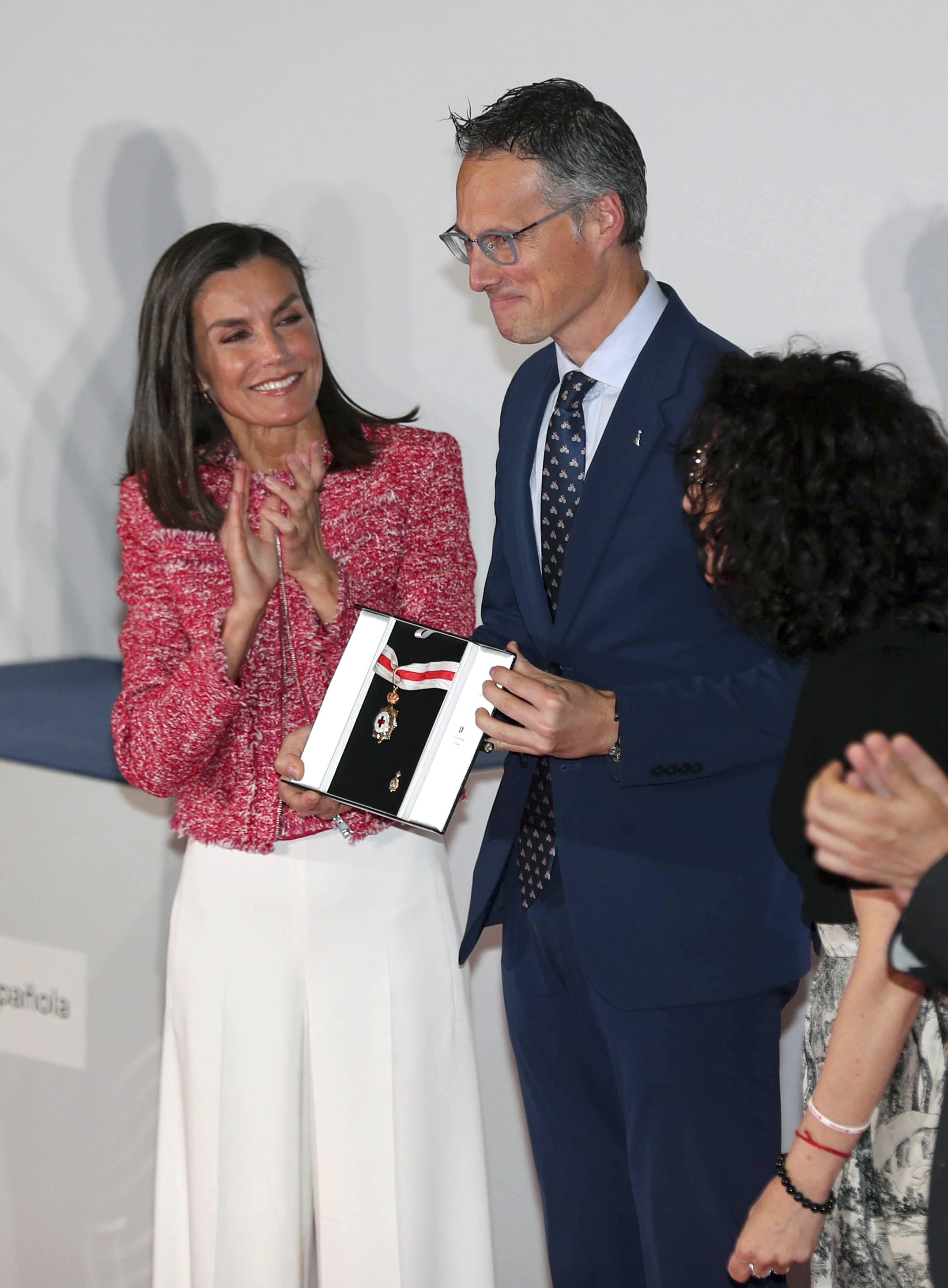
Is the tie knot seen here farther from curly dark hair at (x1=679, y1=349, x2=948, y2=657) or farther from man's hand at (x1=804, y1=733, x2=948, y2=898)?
Answer: man's hand at (x1=804, y1=733, x2=948, y2=898)

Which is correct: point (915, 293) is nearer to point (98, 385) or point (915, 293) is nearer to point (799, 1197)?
point (799, 1197)

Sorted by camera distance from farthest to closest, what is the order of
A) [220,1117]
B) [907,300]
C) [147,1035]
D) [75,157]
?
[75,157] → [147,1035] → [907,300] → [220,1117]

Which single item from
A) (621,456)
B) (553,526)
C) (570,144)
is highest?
(570,144)

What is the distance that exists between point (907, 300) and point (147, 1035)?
6.72 feet

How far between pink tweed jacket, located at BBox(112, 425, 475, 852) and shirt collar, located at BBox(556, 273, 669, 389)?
438 mm

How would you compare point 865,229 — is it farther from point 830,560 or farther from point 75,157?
point 75,157

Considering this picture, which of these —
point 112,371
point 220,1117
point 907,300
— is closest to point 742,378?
point 907,300

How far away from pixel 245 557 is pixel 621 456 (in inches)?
23.5

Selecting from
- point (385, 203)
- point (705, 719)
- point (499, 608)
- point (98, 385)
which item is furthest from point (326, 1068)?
point (98, 385)

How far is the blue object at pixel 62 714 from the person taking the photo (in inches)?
113

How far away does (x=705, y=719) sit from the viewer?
1.72 meters

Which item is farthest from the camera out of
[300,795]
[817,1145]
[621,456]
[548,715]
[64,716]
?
[64,716]

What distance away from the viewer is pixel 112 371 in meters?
3.34

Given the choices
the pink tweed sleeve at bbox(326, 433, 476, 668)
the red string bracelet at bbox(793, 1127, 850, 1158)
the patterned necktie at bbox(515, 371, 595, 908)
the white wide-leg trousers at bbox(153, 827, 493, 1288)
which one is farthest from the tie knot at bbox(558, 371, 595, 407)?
the red string bracelet at bbox(793, 1127, 850, 1158)
